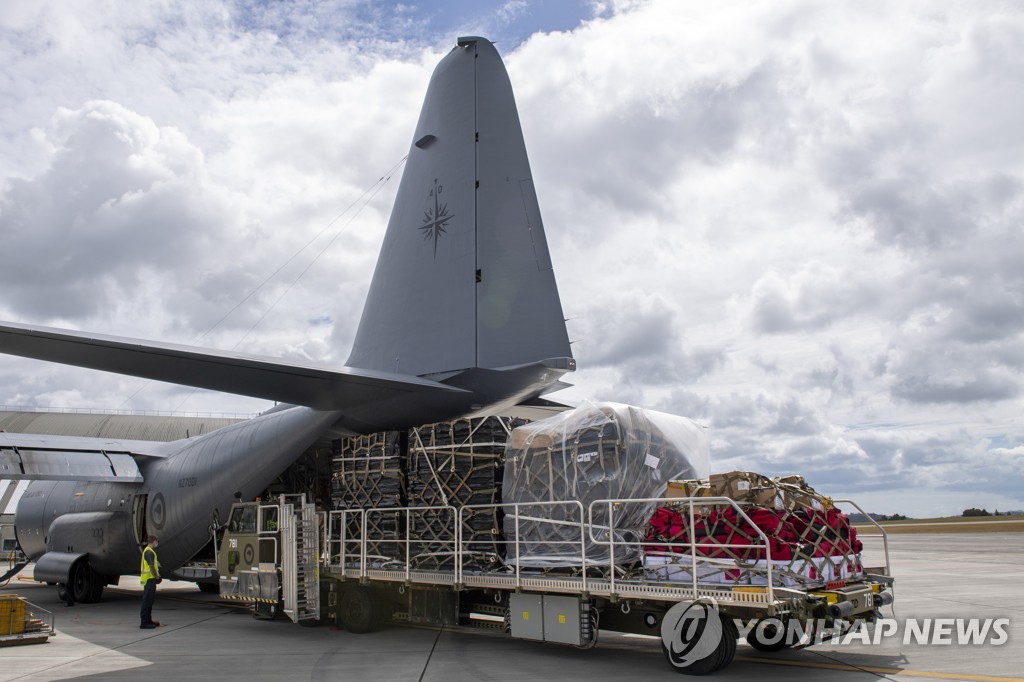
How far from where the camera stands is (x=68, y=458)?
16469 mm

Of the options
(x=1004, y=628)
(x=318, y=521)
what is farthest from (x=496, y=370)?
(x=1004, y=628)

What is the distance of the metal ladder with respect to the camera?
37.5 ft

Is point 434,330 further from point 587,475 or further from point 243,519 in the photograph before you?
point 243,519

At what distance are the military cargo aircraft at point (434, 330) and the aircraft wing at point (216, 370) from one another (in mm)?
24

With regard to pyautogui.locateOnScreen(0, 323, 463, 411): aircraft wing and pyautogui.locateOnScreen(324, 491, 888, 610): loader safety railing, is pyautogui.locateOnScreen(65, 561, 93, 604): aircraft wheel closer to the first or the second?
pyautogui.locateOnScreen(324, 491, 888, 610): loader safety railing

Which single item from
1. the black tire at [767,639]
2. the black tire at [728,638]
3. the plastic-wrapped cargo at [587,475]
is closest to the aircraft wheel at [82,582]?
the plastic-wrapped cargo at [587,475]

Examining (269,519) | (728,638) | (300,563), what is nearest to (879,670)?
(728,638)

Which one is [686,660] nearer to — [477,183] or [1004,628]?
[1004,628]

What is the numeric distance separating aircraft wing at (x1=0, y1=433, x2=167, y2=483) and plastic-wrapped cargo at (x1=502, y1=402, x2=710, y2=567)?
10897mm

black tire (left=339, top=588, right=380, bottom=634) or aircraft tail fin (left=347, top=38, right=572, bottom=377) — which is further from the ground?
aircraft tail fin (left=347, top=38, right=572, bottom=377)

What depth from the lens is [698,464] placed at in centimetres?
1020

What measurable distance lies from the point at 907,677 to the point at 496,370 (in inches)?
234

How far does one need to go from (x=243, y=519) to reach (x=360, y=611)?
3.03 metres

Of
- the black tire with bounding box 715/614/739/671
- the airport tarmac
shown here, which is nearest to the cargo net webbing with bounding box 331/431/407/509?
the airport tarmac
